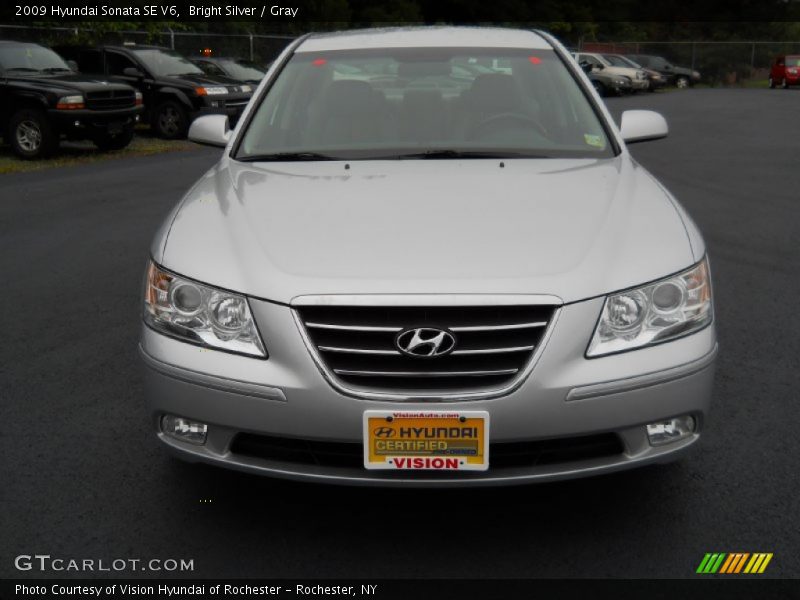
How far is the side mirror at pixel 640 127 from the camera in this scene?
4523mm

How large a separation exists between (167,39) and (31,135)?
13088 mm

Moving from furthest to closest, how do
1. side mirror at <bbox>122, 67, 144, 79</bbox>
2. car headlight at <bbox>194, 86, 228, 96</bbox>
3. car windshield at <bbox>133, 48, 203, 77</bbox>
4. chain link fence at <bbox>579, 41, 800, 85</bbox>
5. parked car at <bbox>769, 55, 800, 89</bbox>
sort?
chain link fence at <bbox>579, 41, 800, 85</bbox> → parked car at <bbox>769, 55, 800, 89</bbox> → car windshield at <bbox>133, 48, 203, 77</bbox> → side mirror at <bbox>122, 67, 144, 79</bbox> → car headlight at <bbox>194, 86, 228, 96</bbox>

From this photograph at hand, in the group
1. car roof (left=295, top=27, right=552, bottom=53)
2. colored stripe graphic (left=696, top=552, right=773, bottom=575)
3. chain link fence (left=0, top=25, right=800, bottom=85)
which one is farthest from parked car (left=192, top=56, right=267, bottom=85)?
colored stripe graphic (left=696, top=552, right=773, bottom=575)

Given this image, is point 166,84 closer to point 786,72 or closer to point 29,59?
point 29,59

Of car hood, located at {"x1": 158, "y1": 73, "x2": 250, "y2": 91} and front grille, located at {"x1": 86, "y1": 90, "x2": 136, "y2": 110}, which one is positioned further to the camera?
car hood, located at {"x1": 158, "y1": 73, "x2": 250, "y2": 91}

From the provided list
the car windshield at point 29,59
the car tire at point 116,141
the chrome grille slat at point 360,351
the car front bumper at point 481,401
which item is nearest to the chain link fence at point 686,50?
the car windshield at point 29,59

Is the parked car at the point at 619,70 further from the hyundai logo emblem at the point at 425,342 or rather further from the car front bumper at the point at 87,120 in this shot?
the hyundai logo emblem at the point at 425,342

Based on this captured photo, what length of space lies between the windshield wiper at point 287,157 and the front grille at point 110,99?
10.8m

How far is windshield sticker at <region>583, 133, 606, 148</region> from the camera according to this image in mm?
4051

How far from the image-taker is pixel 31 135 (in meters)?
13.7

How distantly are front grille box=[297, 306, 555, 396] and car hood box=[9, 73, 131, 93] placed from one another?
12303mm

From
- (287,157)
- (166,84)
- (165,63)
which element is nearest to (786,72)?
(165,63)

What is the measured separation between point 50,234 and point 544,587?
21.7 ft

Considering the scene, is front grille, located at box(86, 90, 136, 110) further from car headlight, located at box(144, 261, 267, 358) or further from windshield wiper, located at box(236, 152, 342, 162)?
car headlight, located at box(144, 261, 267, 358)
